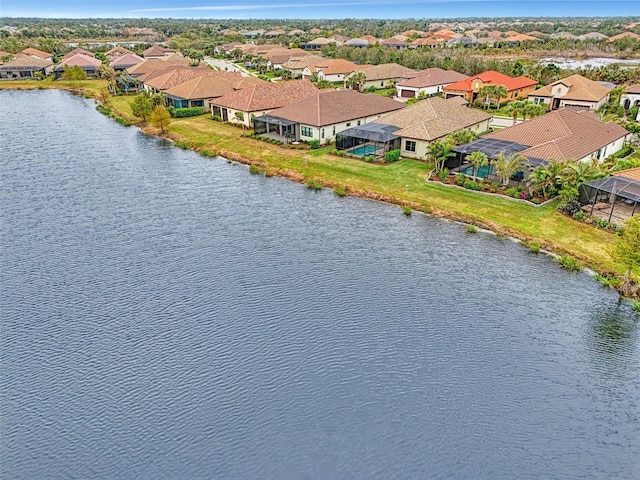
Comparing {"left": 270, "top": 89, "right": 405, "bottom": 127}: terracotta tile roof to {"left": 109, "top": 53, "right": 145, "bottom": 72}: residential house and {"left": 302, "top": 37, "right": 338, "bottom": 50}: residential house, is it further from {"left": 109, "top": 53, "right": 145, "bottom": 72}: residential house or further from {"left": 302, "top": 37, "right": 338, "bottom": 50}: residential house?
{"left": 302, "top": 37, "right": 338, "bottom": 50}: residential house

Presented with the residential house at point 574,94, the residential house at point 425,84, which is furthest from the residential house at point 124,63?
the residential house at point 574,94

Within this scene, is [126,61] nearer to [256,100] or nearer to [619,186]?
[256,100]

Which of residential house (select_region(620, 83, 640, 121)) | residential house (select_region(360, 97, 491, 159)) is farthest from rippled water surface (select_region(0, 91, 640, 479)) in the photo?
residential house (select_region(620, 83, 640, 121))

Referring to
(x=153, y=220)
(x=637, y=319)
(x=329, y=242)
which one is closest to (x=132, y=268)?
(x=153, y=220)

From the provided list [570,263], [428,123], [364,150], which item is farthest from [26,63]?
[570,263]

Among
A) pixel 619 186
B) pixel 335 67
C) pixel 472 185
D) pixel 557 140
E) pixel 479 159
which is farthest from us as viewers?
pixel 335 67
